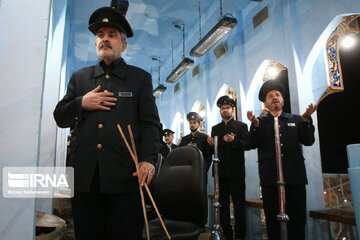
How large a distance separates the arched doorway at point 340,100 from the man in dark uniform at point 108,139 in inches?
111

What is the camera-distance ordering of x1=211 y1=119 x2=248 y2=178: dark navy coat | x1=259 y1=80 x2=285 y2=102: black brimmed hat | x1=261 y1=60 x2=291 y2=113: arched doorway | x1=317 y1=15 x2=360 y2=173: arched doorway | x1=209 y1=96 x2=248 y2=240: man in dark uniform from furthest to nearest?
x1=261 y1=60 x2=291 y2=113: arched doorway → x1=211 y1=119 x2=248 y2=178: dark navy coat → x1=209 y1=96 x2=248 y2=240: man in dark uniform → x1=317 y1=15 x2=360 y2=173: arched doorway → x1=259 y1=80 x2=285 y2=102: black brimmed hat

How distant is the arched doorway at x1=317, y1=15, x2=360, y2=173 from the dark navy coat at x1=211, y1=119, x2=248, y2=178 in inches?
40.1

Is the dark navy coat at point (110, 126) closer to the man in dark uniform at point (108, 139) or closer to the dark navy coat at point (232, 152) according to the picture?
the man in dark uniform at point (108, 139)

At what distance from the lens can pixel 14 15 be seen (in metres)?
1.31

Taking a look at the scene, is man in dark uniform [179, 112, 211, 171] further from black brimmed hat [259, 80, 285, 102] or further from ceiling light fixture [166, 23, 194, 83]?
black brimmed hat [259, 80, 285, 102]

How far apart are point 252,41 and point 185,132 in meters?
3.49

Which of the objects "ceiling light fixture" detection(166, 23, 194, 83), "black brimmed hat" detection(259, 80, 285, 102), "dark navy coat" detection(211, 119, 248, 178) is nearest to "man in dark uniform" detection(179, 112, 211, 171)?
"dark navy coat" detection(211, 119, 248, 178)

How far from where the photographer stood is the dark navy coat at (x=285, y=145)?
8.18 ft

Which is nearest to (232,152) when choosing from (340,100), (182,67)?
(340,100)

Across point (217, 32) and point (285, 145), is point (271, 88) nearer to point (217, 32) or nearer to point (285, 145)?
point (285, 145)

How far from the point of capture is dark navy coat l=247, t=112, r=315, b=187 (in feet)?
8.18

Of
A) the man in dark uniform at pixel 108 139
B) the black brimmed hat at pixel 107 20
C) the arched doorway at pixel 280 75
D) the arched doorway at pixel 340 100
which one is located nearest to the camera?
the man in dark uniform at pixel 108 139

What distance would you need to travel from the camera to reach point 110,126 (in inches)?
45.9

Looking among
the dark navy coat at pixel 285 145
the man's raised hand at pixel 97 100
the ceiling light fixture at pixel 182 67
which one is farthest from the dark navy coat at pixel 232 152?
the ceiling light fixture at pixel 182 67
